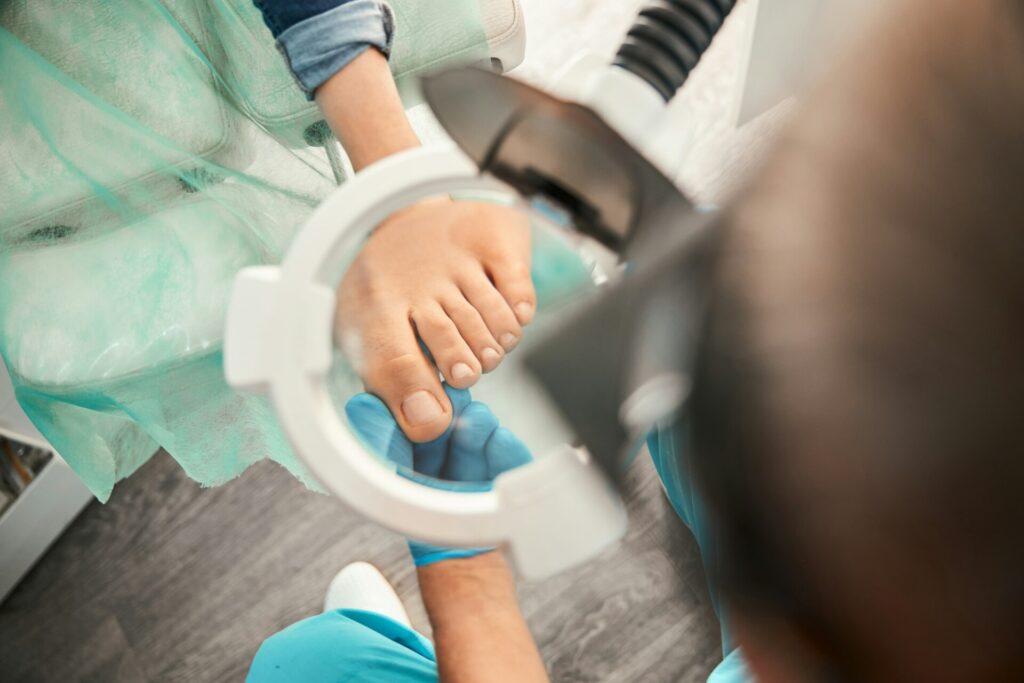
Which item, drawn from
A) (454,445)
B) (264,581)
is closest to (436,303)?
(454,445)

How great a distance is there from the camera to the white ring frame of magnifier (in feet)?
0.89

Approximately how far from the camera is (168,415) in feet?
2.18

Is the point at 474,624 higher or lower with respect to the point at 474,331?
lower

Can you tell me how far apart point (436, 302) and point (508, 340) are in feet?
0.23

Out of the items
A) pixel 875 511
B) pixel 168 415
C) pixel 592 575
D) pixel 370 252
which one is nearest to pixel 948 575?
pixel 875 511

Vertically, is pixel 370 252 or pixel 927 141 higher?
pixel 927 141

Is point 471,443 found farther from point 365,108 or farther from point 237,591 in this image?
point 237,591

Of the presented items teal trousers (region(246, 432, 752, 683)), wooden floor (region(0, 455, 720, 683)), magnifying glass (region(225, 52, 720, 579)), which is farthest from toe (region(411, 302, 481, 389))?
wooden floor (region(0, 455, 720, 683))

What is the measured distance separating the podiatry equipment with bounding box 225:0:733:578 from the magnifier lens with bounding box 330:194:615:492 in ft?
0.08

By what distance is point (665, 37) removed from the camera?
0.28 metres

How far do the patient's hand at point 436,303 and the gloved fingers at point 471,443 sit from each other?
0.5 inches

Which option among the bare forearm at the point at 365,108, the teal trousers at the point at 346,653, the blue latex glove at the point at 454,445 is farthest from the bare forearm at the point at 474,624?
the bare forearm at the point at 365,108

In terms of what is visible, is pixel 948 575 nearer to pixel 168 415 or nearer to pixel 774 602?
pixel 774 602

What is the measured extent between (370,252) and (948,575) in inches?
11.3
